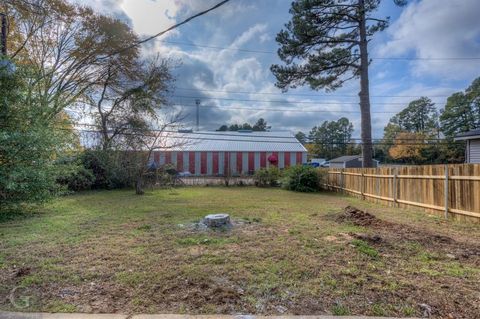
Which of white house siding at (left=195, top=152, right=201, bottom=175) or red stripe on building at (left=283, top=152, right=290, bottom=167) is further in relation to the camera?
white house siding at (left=195, top=152, right=201, bottom=175)

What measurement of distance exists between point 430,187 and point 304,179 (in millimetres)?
8577

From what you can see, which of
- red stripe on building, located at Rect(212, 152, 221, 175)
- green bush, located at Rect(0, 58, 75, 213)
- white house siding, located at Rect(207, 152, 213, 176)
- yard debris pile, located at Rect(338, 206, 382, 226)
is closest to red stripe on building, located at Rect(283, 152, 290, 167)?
red stripe on building, located at Rect(212, 152, 221, 175)

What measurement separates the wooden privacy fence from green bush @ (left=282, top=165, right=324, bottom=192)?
12.9ft

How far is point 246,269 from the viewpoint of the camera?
3.52m

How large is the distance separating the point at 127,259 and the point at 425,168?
818cm

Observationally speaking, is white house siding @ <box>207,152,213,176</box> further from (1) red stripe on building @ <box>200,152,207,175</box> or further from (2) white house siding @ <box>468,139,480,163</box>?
(2) white house siding @ <box>468,139,480,163</box>

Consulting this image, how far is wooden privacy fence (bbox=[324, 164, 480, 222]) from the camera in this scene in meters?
6.57

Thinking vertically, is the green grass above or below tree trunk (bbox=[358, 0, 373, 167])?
below

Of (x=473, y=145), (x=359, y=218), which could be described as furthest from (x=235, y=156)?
(x=359, y=218)

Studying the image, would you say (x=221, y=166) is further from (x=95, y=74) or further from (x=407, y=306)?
(x=407, y=306)

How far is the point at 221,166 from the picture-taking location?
1291 inches

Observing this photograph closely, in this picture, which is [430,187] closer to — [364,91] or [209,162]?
[364,91]

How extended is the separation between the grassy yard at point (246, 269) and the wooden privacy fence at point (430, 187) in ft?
3.24

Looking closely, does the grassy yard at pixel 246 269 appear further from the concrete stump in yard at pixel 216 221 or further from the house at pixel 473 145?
the house at pixel 473 145
